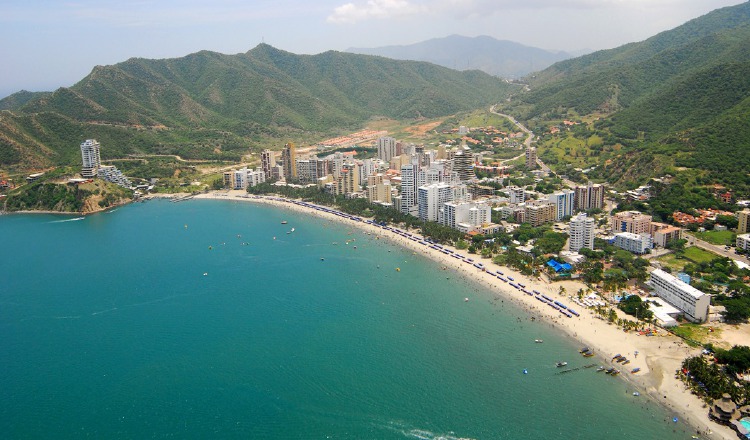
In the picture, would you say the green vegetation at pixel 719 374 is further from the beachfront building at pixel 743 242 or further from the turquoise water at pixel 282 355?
the beachfront building at pixel 743 242

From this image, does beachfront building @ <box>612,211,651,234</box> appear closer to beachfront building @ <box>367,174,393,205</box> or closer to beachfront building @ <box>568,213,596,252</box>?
beachfront building @ <box>568,213,596,252</box>

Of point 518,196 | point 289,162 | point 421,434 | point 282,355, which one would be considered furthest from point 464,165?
point 421,434

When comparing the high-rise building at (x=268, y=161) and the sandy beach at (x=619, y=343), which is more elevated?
the high-rise building at (x=268, y=161)

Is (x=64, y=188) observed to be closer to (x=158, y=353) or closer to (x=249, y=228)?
(x=249, y=228)

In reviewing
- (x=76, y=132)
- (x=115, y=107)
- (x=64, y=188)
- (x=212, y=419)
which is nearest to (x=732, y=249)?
(x=212, y=419)

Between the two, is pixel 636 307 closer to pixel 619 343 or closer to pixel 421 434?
pixel 619 343

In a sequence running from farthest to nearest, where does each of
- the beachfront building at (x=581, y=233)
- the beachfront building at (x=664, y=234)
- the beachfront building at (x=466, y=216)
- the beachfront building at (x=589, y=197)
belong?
the beachfront building at (x=589, y=197)
the beachfront building at (x=466, y=216)
the beachfront building at (x=664, y=234)
the beachfront building at (x=581, y=233)

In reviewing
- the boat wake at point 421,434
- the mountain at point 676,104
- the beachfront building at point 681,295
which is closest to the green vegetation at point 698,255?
the beachfront building at point 681,295

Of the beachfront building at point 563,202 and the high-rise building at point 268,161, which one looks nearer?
the beachfront building at point 563,202
